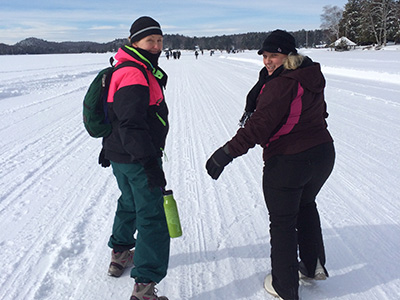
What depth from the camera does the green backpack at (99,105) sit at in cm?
236

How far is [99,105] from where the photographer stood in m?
2.45

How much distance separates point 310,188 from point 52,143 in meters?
5.65

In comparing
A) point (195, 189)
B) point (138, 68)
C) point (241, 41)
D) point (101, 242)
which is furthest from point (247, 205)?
point (241, 41)

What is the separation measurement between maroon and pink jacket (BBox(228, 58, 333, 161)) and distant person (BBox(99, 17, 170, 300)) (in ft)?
1.76

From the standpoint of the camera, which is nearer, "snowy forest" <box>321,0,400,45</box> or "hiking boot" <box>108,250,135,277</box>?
"hiking boot" <box>108,250,135,277</box>

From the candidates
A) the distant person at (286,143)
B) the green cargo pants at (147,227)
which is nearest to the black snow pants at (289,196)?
the distant person at (286,143)

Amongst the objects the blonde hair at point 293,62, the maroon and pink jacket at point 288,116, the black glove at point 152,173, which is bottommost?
the black glove at point 152,173

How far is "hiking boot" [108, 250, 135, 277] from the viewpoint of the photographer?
2873mm

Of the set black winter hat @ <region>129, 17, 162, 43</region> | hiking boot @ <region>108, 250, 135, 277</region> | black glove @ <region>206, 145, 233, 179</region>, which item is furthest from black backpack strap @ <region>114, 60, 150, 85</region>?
hiking boot @ <region>108, 250, 135, 277</region>

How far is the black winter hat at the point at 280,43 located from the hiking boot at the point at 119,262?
1.96 meters

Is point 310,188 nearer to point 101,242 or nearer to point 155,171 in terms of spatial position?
point 155,171

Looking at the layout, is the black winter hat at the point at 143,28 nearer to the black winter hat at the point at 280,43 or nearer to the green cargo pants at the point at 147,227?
the black winter hat at the point at 280,43

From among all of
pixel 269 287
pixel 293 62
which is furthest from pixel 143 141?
pixel 269 287

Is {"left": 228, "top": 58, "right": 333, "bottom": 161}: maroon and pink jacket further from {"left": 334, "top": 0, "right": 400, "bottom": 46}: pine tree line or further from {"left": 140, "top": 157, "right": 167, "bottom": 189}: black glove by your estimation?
{"left": 334, "top": 0, "right": 400, "bottom": 46}: pine tree line
